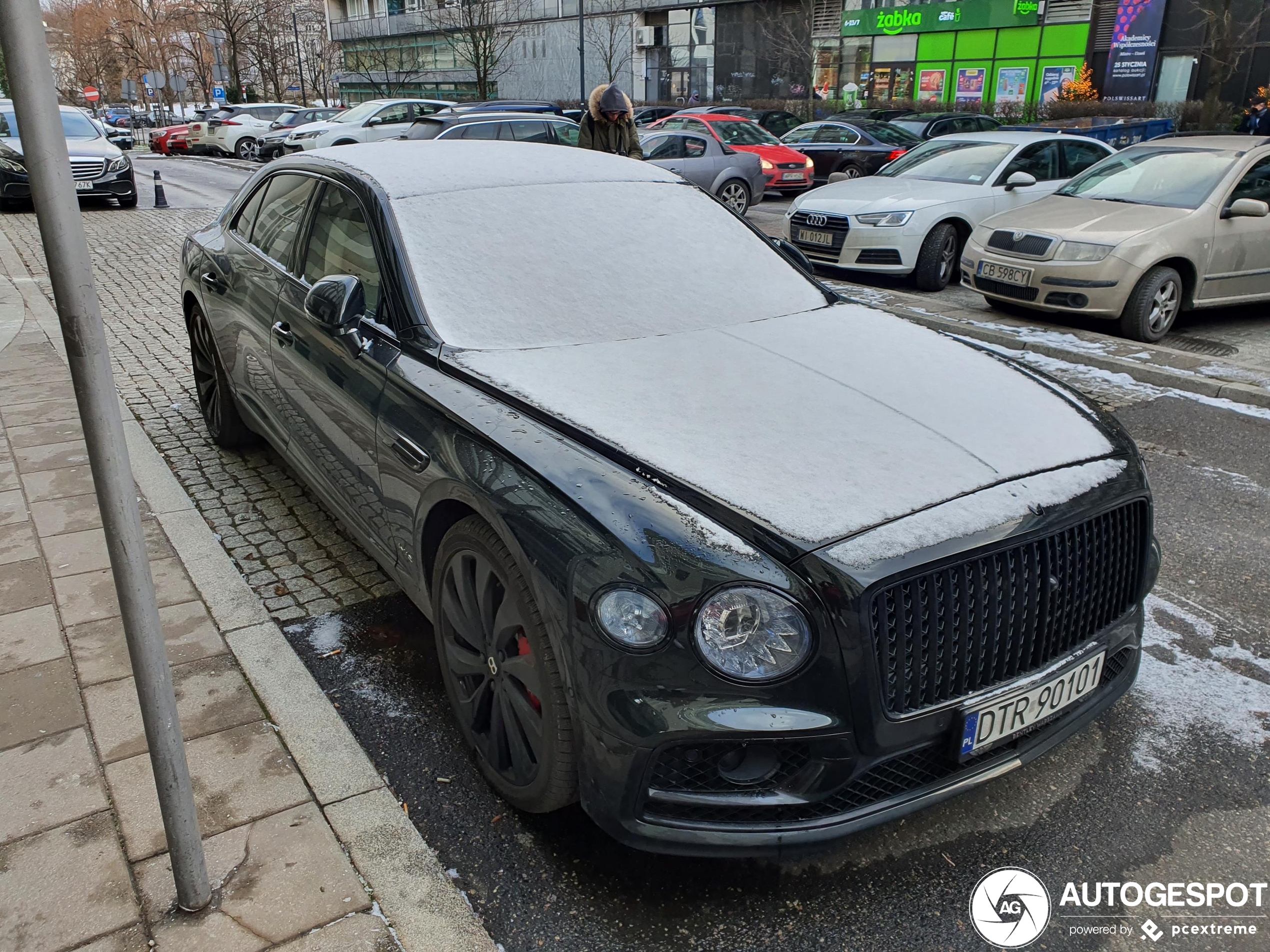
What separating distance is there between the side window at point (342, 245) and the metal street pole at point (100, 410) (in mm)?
1539

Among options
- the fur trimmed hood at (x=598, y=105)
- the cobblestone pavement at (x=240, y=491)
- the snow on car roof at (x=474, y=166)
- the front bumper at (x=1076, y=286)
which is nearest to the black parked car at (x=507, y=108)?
the fur trimmed hood at (x=598, y=105)

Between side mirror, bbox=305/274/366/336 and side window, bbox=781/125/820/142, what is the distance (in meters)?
17.5

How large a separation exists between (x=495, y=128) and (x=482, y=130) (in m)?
0.29

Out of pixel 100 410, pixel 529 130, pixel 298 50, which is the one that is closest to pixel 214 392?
pixel 100 410

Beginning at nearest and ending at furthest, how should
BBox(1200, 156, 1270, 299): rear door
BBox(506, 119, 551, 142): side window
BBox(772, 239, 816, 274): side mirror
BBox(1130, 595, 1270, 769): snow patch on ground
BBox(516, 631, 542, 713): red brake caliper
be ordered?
1. BBox(516, 631, 542, 713): red brake caliper
2. BBox(1130, 595, 1270, 769): snow patch on ground
3. BBox(772, 239, 816, 274): side mirror
4. BBox(1200, 156, 1270, 299): rear door
5. BBox(506, 119, 551, 142): side window

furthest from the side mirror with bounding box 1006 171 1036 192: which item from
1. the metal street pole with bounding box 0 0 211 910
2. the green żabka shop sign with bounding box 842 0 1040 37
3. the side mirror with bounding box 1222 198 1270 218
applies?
the green żabka shop sign with bounding box 842 0 1040 37

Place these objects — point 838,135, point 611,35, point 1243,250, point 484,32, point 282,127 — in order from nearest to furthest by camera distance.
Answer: point 1243,250 → point 838,135 → point 282,127 → point 484,32 → point 611,35

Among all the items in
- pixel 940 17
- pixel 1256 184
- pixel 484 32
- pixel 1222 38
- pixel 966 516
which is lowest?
pixel 966 516

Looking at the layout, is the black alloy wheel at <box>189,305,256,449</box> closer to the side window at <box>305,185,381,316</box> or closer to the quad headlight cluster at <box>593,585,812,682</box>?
the side window at <box>305,185,381,316</box>

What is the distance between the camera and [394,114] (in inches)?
936

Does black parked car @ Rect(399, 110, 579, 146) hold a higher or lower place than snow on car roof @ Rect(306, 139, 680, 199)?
lower

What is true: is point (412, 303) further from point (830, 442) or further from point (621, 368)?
point (830, 442)

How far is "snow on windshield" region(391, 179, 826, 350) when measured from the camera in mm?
3238

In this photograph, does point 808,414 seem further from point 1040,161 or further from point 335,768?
point 1040,161
